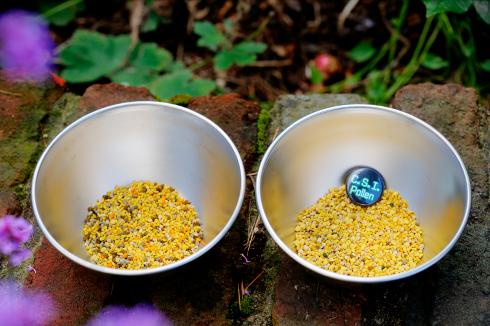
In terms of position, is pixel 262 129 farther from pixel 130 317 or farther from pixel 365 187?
pixel 130 317

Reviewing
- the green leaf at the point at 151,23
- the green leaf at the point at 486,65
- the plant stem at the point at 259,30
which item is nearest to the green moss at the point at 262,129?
the plant stem at the point at 259,30

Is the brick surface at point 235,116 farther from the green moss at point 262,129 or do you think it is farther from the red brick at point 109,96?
the red brick at point 109,96

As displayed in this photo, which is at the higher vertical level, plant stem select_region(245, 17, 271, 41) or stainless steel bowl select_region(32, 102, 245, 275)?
plant stem select_region(245, 17, 271, 41)

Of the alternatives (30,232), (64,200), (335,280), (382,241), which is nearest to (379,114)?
(382,241)

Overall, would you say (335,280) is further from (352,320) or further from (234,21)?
(234,21)

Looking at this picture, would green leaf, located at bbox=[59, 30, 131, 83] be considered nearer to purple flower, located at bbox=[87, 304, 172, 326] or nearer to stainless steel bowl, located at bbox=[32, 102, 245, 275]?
stainless steel bowl, located at bbox=[32, 102, 245, 275]

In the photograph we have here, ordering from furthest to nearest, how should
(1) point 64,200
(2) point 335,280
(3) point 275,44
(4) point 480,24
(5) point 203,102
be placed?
(3) point 275,44
(4) point 480,24
(5) point 203,102
(1) point 64,200
(2) point 335,280

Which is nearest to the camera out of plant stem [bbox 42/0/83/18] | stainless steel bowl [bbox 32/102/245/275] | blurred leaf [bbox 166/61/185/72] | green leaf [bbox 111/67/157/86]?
stainless steel bowl [bbox 32/102/245/275]

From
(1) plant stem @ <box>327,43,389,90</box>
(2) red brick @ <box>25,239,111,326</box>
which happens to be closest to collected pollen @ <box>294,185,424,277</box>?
(2) red brick @ <box>25,239,111,326</box>

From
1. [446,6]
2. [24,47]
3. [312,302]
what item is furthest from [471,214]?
[24,47]
